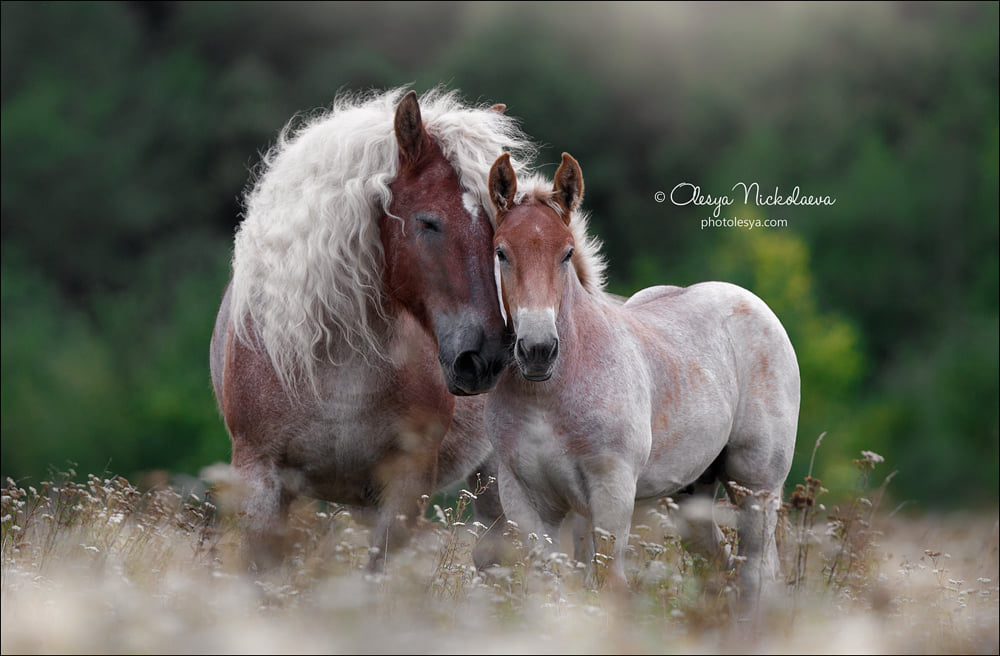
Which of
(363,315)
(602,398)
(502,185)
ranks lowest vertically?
(602,398)

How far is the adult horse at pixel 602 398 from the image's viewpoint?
3.88 meters

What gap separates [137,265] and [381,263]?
78.9 ft

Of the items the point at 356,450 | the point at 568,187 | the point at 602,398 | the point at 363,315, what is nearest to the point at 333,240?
the point at 363,315

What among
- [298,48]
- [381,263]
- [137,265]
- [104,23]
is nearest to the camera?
[381,263]

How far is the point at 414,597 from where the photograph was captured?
11.7ft

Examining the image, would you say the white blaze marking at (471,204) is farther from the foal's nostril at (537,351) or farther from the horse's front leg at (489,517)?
the horse's front leg at (489,517)

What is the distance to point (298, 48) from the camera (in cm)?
3123

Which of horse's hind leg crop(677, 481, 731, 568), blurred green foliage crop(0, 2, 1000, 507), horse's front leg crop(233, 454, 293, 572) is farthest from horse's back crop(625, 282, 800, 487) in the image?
blurred green foliage crop(0, 2, 1000, 507)

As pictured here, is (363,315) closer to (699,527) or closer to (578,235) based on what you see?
(578,235)

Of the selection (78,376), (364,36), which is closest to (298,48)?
(364,36)

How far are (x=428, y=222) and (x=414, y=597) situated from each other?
1376 mm

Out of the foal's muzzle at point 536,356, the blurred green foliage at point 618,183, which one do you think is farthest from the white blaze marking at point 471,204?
the blurred green foliage at point 618,183

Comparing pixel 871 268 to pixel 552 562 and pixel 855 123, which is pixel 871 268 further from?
pixel 552 562

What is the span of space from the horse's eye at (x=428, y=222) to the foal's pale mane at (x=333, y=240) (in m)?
0.16
